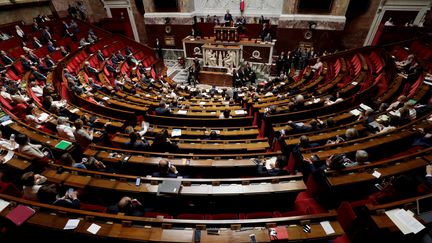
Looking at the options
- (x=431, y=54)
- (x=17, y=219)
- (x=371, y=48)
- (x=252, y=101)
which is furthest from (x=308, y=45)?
(x=17, y=219)

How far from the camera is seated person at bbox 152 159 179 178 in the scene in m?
3.34

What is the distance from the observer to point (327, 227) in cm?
255

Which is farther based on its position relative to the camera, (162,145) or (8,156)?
(162,145)

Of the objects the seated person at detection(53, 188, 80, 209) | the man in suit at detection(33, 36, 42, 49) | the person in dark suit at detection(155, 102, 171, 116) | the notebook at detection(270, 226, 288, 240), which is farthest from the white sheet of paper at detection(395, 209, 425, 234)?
the man in suit at detection(33, 36, 42, 49)

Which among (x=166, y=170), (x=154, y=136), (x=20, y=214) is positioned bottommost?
(x=154, y=136)

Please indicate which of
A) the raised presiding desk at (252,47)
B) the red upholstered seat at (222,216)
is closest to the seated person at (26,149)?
the red upholstered seat at (222,216)

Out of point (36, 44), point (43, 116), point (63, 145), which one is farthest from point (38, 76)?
point (63, 145)

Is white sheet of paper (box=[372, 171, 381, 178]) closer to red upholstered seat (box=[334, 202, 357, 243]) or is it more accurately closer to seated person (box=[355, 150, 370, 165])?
seated person (box=[355, 150, 370, 165])

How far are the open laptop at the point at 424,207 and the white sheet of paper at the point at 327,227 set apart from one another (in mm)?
944

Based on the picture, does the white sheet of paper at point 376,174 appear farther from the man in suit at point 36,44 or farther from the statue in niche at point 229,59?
the man in suit at point 36,44

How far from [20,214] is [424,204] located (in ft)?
15.4

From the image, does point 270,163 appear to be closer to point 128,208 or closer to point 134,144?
point 128,208

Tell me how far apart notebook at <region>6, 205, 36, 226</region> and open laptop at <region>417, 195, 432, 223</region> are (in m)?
4.51

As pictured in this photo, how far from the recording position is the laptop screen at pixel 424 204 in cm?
242
